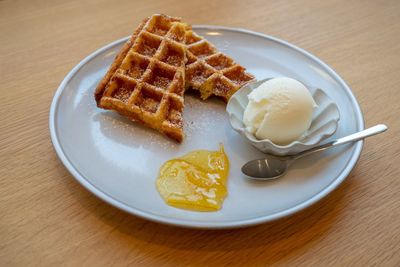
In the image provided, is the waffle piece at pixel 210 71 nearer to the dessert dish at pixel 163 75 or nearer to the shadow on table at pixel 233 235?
the dessert dish at pixel 163 75

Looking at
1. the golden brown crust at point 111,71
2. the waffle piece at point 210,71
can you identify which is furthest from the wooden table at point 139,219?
the waffle piece at point 210,71

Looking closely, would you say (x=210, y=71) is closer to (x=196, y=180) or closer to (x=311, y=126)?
(x=311, y=126)

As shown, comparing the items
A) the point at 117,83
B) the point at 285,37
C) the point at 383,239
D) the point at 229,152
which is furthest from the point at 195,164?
the point at 285,37

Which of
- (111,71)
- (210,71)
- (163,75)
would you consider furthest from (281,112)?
(111,71)

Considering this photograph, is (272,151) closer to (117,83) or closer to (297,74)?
(297,74)

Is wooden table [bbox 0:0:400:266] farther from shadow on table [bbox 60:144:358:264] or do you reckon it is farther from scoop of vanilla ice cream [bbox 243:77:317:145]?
scoop of vanilla ice cream [bbox 243:77:317:145]

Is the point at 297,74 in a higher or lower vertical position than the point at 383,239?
higher
